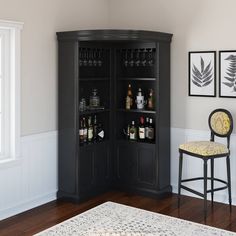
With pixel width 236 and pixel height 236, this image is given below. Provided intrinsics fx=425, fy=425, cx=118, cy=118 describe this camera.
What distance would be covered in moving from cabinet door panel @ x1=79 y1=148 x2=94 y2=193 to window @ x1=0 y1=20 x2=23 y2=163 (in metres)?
0.79

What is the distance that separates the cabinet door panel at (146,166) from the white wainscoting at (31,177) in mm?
1022

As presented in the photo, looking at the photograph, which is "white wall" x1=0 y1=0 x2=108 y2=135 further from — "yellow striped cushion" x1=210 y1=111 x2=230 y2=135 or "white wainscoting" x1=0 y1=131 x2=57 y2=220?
"yellow striped cushion" x1=210 y1=111 x2=230 y2=135

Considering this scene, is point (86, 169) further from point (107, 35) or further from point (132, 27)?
point (132, 27)

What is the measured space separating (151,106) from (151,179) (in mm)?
878

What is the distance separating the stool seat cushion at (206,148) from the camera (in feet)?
14.2

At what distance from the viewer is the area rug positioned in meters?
3.94

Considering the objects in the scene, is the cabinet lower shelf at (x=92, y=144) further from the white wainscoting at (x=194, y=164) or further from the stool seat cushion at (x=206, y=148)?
the stool seat cushion at (x=206, y=148)

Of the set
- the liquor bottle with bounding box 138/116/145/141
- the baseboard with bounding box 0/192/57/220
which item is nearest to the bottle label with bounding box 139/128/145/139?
the liquor bottle with bounding box 138/116/145/141

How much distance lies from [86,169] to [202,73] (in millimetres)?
1749

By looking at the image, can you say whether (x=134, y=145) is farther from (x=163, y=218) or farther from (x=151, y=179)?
(x=163, y=218)

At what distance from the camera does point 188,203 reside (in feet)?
16.0

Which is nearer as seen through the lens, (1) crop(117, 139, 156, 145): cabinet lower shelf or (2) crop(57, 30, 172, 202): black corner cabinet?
(2) crop(57, 30, 172, 202): black corner cabinet

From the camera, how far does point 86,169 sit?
4.96m

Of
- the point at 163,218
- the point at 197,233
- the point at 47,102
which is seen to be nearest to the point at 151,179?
the point at 163,218
